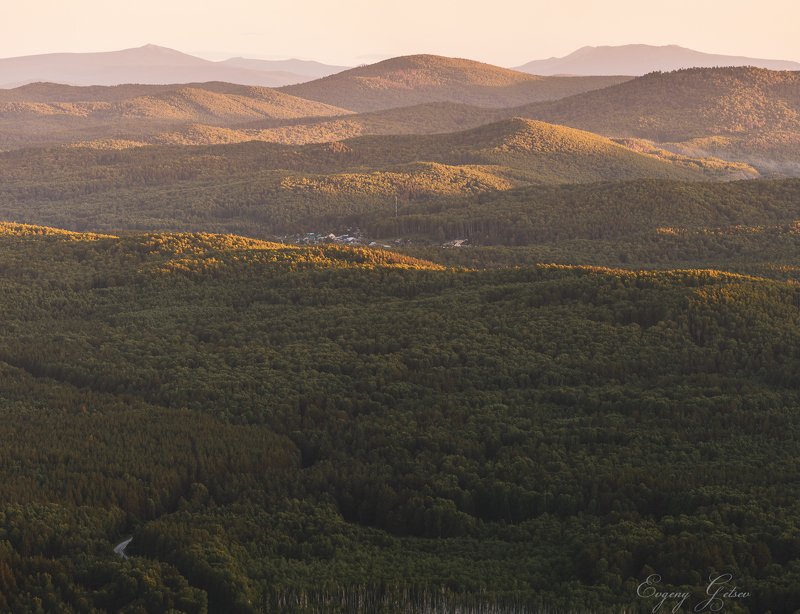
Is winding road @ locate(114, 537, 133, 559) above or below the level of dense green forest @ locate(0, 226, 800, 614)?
below

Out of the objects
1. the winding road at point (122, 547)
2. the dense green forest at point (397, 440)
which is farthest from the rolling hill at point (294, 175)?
the winding road at point (122, 547)

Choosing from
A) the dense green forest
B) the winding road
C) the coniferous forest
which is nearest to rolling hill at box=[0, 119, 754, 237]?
the coniferous forest

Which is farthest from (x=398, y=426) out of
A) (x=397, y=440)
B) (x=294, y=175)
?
(x=294, y=175)

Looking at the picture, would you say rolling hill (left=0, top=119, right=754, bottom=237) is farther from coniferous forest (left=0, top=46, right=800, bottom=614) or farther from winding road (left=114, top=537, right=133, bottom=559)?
winding road (left=114, top=537, right=133, bottom=559)

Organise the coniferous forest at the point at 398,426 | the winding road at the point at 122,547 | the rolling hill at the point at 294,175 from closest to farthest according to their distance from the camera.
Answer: the coniferous forest at the point at 398,426 → the winding road at the point at 122,547 → the rolling hill at the point at 294,175

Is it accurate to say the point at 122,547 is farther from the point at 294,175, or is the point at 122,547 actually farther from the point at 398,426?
the point at 294,175

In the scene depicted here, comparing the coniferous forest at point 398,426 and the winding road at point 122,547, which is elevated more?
the coniferous forest at point 398,426

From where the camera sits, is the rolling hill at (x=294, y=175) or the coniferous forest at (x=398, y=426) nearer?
the coniferous forest at (x=398, y=426)

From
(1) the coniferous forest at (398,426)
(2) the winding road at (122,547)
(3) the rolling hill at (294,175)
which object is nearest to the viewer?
(1) the coniferous forest at (398,426)

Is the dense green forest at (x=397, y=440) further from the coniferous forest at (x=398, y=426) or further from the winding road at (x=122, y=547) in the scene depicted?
the winding road at (x=122, y=547)
